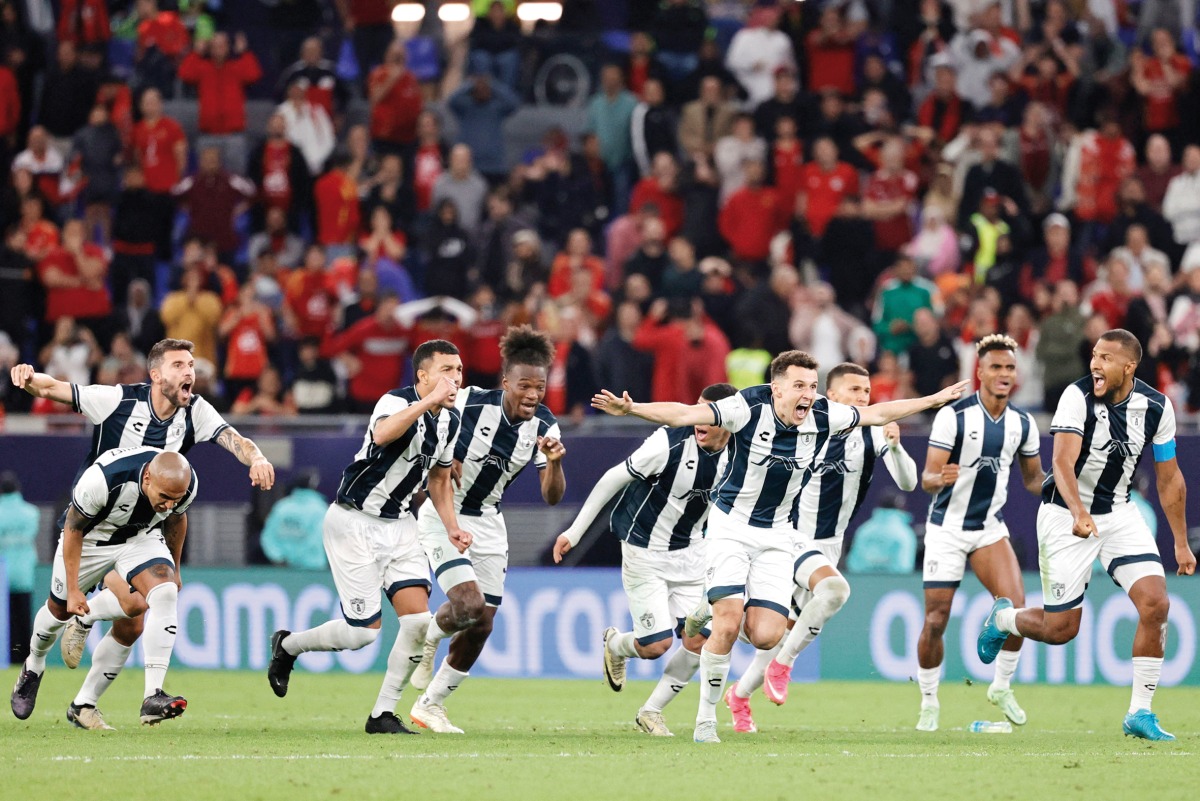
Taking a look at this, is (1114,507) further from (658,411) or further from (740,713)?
(658,411)

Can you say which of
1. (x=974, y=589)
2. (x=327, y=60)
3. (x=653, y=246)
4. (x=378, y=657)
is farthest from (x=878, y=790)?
(x=327, y=60)

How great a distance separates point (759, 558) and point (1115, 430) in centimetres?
210

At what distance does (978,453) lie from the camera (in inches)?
454

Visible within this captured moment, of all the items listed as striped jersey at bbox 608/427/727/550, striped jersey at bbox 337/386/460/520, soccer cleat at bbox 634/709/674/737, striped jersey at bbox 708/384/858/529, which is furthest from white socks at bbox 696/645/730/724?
striped jersey at bbox 337/386/460/520

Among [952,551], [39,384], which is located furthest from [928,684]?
[39,384]

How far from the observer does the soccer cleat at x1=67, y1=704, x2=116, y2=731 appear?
10.3m

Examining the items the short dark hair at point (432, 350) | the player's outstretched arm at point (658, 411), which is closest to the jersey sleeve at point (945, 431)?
the player's outstretched arm at point (658, 411)

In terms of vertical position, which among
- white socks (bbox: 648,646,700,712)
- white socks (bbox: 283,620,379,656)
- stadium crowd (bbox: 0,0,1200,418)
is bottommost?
white socks (bbox: 648,646,700,712)

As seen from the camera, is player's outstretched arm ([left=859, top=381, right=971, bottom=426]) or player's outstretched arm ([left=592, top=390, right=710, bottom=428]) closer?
player's outstretched arm ([left=592, top=390, right=710, bottom=428])

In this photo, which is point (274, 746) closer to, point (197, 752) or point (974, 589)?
point (197, 752)

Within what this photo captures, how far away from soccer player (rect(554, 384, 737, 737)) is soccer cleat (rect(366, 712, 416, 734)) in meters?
1.35

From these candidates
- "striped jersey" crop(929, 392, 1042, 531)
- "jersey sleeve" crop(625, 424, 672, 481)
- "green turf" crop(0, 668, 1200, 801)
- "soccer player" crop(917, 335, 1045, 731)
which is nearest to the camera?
"green turf" crop(0, 668, 1200, 801)

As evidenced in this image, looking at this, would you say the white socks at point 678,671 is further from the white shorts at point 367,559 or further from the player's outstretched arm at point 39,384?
the player's outstretched arm at point 39,384

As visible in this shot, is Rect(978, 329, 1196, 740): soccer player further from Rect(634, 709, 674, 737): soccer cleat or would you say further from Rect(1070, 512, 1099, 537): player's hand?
Rect(634, 709, 674, 737): soccer cleat
